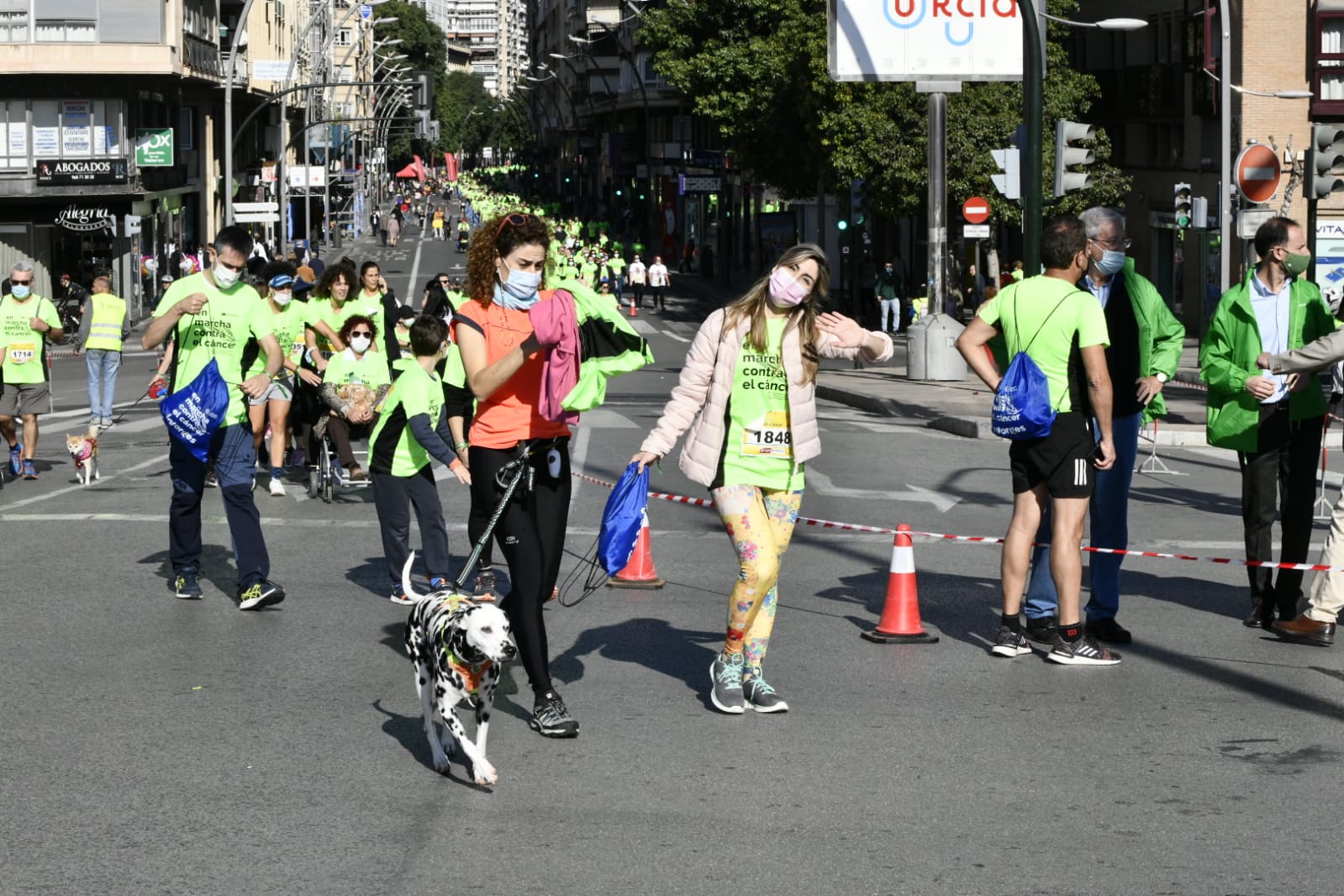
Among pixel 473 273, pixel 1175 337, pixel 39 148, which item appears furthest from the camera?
pixel 39 148

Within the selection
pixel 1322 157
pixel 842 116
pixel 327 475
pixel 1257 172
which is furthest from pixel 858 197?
pixel 327 475

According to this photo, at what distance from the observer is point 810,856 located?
553 centimetres

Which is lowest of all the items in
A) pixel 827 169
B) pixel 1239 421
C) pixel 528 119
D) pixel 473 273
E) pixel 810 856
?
pixel 810 856

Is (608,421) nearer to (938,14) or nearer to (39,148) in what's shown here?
(938,14)

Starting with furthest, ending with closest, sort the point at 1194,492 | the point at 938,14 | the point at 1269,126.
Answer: the point at 1269,126 → the point at 938,14 → the point at 1194,492

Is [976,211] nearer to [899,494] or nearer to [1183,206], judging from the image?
[1183,206]

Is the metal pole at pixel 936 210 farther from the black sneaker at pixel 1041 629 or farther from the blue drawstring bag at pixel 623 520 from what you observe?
the blue drawstring bag at pixel 623 520

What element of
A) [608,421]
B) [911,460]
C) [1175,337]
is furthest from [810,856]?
[608,421]

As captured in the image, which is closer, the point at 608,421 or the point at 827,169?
the point at 608,421

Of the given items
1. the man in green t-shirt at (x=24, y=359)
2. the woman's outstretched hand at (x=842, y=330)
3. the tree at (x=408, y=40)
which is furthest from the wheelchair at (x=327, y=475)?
Answer: the tree at (x=408, y=40)

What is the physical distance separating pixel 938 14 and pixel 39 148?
82.4 feet

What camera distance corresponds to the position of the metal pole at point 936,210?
90.2 feet

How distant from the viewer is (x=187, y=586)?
993 cm

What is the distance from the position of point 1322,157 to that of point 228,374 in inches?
526
